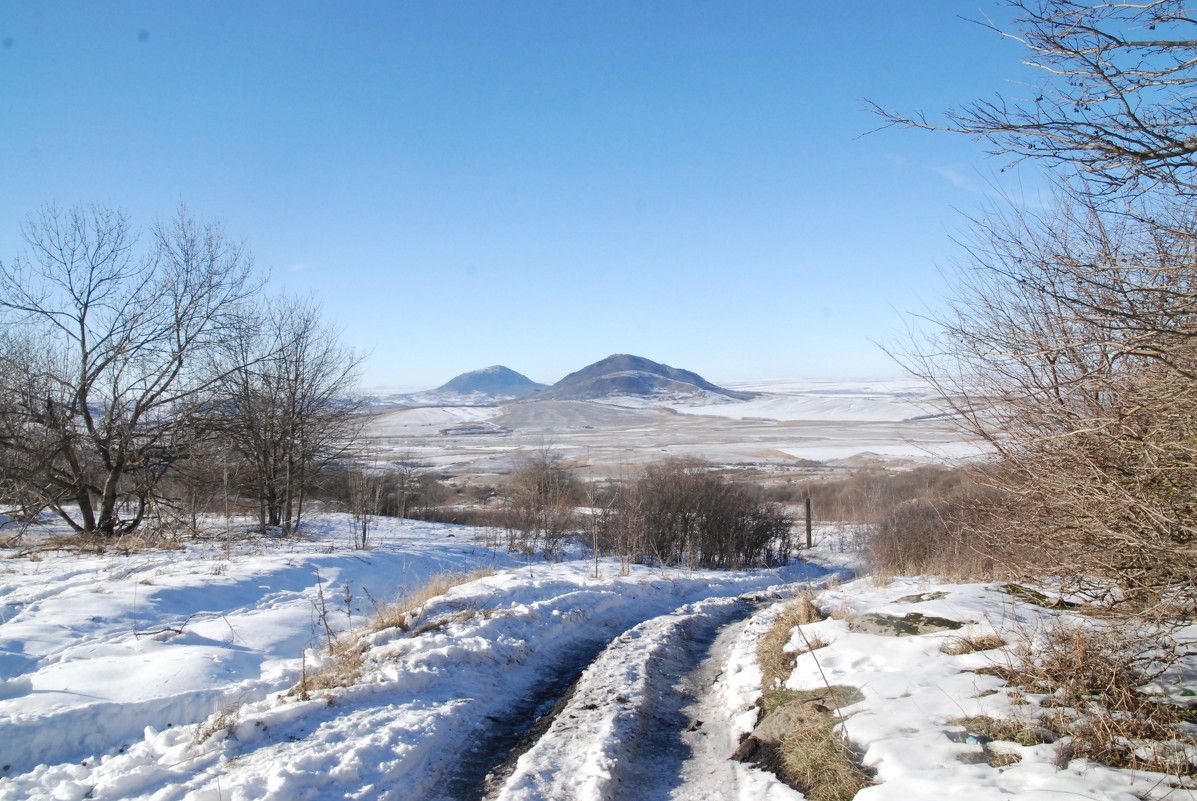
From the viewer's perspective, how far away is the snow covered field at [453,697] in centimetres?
419

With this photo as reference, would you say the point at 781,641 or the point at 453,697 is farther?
the point at 781,641

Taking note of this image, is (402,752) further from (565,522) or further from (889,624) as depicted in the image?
(565,522)

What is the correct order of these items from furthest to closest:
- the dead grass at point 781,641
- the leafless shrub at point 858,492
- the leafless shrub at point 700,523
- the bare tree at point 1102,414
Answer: the leafless shrub at point 858,492 < the leafless shrub at point 700,523 < the dead grass at point 781,641 < the bare tree at point 1102,414

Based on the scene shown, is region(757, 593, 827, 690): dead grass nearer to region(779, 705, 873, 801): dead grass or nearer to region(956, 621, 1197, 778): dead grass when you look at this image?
region(779, 705, 873, 801): dead grass

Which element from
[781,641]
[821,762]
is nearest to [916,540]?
[781,641]

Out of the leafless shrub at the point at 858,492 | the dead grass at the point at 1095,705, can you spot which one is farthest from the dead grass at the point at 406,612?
the leafless shrub at the point at 858,492

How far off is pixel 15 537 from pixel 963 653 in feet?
51.9

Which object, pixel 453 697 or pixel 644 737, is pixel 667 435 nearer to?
pixel 453 697

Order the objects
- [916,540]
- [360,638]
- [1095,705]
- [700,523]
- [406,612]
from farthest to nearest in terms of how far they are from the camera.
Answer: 1. [700,523]
2. [916,540]
3. [406,612]
4. [360,638]
5. [1095,705]

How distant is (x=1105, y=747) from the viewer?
12.1ft

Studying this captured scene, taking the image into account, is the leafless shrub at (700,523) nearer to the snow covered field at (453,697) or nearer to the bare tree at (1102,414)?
the snow covered field at (453,697)

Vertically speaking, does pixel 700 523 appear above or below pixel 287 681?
below

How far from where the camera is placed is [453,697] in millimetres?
5992

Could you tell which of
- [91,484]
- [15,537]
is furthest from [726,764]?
[91,484]
